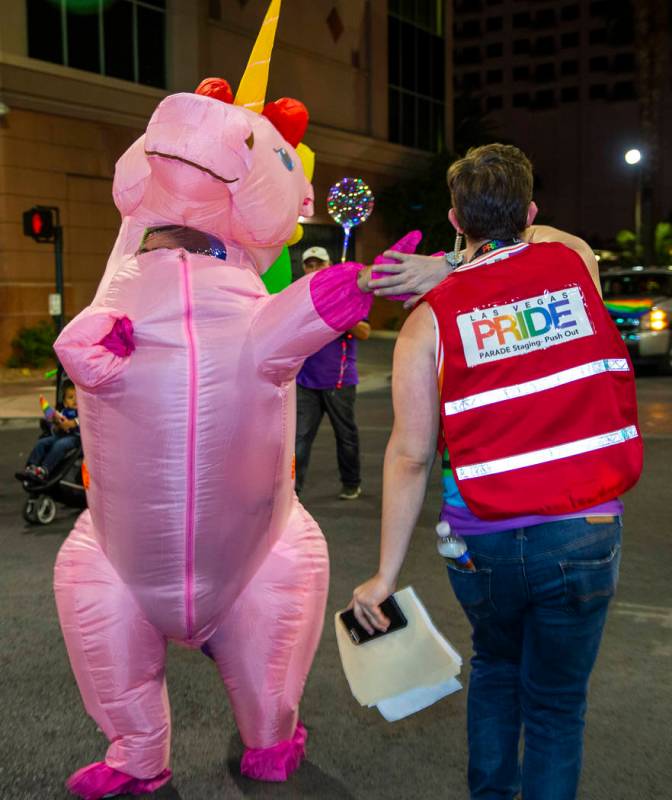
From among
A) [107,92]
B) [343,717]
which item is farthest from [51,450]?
[107,92]

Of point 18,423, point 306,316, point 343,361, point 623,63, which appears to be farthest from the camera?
point 623,63

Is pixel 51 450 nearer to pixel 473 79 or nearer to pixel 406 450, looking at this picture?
pixel 406 450

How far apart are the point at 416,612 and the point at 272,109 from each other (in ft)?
6.57

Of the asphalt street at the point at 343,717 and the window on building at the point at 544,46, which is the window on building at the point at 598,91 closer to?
the window on building at the point at 544,46

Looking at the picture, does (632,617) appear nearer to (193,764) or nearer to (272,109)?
(193,764)

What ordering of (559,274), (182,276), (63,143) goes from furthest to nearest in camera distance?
(63,143)
(182,276)
(559,274)

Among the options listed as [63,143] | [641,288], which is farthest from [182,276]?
[63,143]

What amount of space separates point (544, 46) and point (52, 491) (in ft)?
249

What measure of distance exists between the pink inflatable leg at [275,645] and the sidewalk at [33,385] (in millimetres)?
10051

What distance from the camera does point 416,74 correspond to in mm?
31031

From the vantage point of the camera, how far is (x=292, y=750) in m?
3.41

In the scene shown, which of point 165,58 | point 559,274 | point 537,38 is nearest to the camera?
point 559,274

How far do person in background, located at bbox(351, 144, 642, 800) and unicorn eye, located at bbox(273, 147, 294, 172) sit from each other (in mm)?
1180

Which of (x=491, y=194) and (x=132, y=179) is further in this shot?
(x=132, y=179)
